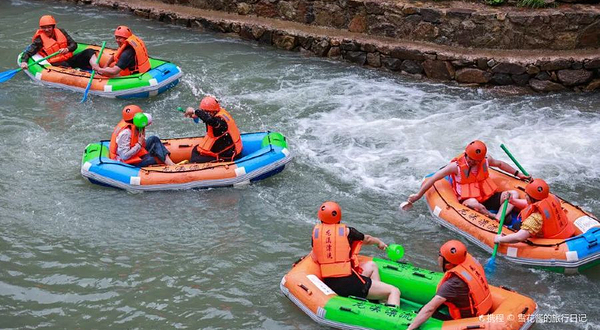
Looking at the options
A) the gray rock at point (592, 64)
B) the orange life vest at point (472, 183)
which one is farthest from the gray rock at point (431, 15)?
the orange life vest at point (472, 183)

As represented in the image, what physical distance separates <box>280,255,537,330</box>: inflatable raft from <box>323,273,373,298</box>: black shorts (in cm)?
11

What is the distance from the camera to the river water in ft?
26.9

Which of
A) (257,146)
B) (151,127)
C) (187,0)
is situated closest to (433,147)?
(257,146)

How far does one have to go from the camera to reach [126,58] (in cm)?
1300

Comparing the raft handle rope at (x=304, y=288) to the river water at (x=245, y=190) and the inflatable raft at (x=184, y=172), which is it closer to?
the river water at (x=245, y=190)

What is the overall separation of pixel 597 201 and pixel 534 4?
181 inches

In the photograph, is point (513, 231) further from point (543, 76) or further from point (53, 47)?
point (53, 47)

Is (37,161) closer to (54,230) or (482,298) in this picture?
(54,230)

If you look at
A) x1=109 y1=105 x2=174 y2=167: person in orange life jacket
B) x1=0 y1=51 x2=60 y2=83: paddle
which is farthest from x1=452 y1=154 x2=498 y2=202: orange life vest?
x1=0 y1=51 x2=60 y2=83: paddle

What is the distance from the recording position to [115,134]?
Answer: 10.4 m

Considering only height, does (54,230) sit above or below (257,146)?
below

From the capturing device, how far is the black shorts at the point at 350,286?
25.2ft

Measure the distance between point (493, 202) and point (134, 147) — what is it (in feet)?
15.7

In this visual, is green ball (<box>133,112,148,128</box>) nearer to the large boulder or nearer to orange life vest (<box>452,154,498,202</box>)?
orange life vest (<box>452,154,498,202</box>)
